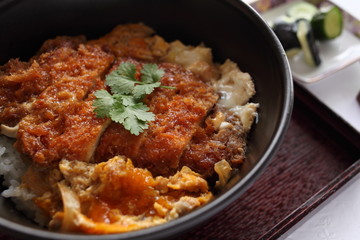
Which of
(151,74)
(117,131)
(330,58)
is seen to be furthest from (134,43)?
(330,58)

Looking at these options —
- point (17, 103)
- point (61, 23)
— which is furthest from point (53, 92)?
point (61, 23)

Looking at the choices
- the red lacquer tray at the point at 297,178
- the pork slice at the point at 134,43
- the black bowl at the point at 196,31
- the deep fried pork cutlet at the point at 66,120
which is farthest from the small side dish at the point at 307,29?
the deep fried pork cutlet at the point at 66,120

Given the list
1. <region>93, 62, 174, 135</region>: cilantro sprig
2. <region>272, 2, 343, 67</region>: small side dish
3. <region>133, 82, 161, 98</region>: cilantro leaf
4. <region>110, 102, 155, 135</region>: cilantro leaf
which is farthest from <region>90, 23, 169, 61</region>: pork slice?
<region>272, 2, 343, 67</region>: small side dish

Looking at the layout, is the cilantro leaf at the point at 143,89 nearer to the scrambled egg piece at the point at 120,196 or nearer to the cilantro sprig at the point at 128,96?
the cilantro sprig at the point at 128,96

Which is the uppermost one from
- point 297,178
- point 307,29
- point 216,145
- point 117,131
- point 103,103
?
point 103,103

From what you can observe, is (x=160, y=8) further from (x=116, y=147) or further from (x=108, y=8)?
(x=116, y=147)

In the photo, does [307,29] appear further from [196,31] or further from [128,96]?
[128,96]

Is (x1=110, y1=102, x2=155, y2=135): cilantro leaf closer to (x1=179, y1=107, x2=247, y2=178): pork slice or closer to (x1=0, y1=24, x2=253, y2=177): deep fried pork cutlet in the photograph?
(x1=0, y1=24, x2=253, y2=177): deep fried pork cutlet
